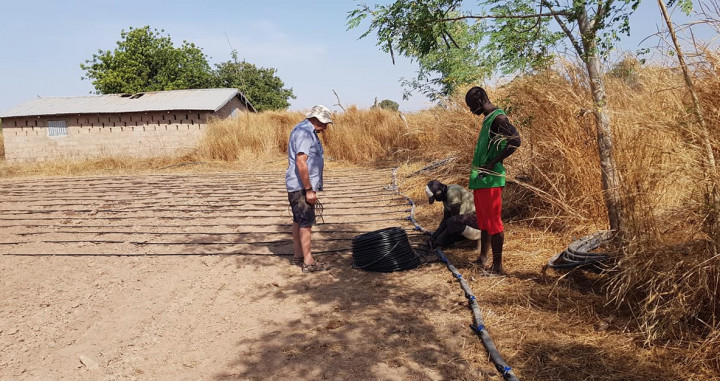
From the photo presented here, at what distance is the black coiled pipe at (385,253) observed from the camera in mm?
4168

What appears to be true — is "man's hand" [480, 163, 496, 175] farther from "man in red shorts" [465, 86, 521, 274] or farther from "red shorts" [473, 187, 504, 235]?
"red shorts" [473, 187, 504, 235]

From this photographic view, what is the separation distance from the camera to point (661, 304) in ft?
8.40

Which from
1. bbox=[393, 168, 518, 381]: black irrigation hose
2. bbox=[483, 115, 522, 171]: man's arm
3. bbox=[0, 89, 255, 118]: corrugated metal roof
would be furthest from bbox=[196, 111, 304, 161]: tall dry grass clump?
bbox=[483, 115, 522, 171]: man's arm

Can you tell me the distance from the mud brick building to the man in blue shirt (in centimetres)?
1424

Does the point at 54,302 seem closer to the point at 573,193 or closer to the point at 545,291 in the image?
the point at 545,291

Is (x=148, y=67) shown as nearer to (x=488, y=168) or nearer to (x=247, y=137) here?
(x=247, y=137)

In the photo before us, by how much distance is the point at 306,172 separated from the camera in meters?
3.94

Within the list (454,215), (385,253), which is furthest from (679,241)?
(385,253)

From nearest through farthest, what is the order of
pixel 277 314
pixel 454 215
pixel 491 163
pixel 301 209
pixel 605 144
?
1. pixel 605 144
2. pixel 277 314
3. pixel 491 163
4. pixel 301 209
5. pixel 454 215

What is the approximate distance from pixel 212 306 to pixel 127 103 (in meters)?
17.8

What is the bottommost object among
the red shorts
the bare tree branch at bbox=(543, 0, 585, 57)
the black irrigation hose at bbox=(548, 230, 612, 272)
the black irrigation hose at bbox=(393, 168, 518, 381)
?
the black irrigation hose at bbox=(393, 168, 518, 381)

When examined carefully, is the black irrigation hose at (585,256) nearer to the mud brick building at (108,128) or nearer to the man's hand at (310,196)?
the man's hand at (310,196)

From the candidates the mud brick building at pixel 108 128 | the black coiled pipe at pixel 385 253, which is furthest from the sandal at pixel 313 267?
the mud brick building at pixel 108 128

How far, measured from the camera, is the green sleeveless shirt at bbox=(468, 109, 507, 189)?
3.47 metres
